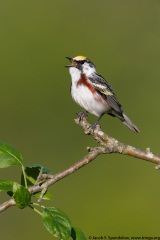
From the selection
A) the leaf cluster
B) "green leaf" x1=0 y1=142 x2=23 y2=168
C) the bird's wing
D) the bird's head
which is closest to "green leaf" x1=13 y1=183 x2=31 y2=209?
the leaf cluster

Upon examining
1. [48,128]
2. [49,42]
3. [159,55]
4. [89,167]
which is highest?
[49,42]

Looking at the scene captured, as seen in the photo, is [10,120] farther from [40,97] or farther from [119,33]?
[119,33]

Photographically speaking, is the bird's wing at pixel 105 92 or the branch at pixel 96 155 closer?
the branch at pixel 96 155

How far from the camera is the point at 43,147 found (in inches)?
265

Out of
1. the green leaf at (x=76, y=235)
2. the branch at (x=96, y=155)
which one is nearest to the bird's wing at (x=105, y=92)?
Result: the branch at (x=96, y=155)

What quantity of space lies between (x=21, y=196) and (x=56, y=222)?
102 mm

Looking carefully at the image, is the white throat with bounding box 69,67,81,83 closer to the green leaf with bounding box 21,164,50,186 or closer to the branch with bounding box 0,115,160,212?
the branch with bounding box 0,115,160,212

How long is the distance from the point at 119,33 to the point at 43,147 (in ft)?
13.7

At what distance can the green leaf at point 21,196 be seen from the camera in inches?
60.3

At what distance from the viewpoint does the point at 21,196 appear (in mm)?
1534

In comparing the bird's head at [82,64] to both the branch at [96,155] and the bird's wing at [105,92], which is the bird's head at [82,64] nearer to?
the bird's wing at [105,92]

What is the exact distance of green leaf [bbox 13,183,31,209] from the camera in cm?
153

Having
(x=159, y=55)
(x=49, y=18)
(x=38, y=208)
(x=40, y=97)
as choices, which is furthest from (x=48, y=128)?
(x=38, y=208)

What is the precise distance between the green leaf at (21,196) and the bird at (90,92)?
2761mm
